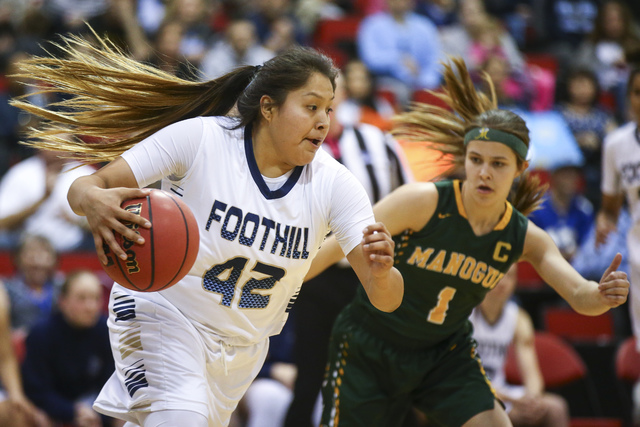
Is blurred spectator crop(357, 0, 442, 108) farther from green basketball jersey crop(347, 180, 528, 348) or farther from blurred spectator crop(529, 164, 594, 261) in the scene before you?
green basketball jersey crop(347, 180, 528, 348)

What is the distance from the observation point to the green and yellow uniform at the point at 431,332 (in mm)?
3990

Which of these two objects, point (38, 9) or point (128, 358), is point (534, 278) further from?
point (38, 9)

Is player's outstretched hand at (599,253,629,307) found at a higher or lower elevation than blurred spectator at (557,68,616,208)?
lower

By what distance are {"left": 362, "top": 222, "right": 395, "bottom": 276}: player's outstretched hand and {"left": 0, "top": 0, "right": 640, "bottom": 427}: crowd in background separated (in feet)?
7.19

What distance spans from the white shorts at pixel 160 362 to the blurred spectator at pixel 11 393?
2.48 meters

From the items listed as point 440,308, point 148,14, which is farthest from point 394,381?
point 148,14

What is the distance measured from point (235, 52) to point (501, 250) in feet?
22.1

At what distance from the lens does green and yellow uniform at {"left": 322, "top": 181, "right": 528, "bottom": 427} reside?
3.99m

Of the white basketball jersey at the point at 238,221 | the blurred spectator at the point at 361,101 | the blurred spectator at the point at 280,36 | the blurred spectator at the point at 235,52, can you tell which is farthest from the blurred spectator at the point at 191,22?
the white basketball jersey at the point at 238,221

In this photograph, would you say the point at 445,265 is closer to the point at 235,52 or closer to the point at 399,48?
the point at 235,52

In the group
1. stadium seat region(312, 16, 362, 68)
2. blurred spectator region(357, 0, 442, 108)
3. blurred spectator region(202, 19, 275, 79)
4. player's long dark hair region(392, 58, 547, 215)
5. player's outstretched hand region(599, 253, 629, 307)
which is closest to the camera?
player's outstretched hand region(599, 253, 629, 307)

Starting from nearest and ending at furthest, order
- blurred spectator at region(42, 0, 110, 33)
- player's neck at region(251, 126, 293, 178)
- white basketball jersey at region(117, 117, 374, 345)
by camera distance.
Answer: white basketball jersey at region(117, 117, 374, 345) → player's neck at region(251, 126, 293, 178) → blurred spectator at region(42, 0, 110, 33)

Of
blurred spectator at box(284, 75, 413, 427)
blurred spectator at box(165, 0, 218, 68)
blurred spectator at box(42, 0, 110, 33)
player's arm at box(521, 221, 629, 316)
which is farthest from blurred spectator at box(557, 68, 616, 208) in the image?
player's arm at box(521, 221, 629, 316)

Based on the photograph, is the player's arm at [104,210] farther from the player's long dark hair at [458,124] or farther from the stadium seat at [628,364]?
the stadium seat at [628,364]
